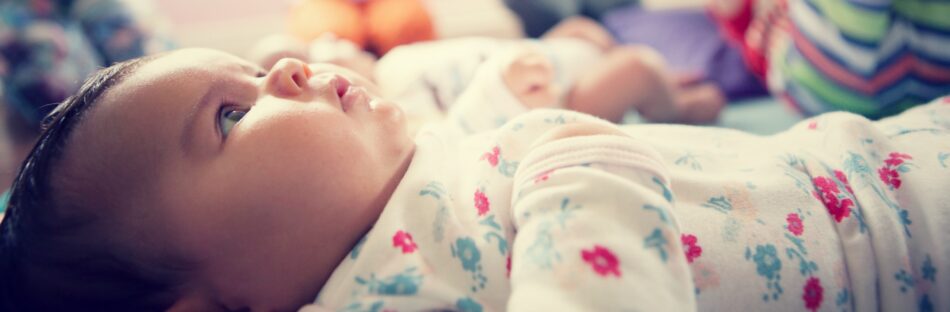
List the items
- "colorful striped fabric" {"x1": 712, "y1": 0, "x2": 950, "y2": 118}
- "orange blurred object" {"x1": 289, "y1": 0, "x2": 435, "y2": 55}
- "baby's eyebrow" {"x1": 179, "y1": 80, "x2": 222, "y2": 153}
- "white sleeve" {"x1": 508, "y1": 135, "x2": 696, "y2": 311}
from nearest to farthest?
"white sleeve" {"x1": 508, "y1": 135, "x2": 696, "y2": 311}, "baby's eyebrow" {"x1": 179, "y1": 80, "x2": 222, "y2": 153}, "colorful striped fabric" {"x1": 712, "y1": 0, "x2": 950, "y2": 118}, "orange blurred object" {"x1": 289, "y1": 0, "x2": 435, "y2": 55}

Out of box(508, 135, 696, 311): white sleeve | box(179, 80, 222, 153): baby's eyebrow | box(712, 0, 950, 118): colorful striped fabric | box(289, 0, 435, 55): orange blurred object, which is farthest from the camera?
box(289, 0, 435, 55): orange blurred object

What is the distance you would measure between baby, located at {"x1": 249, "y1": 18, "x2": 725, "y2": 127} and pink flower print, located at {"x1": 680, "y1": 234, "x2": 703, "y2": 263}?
0.36m

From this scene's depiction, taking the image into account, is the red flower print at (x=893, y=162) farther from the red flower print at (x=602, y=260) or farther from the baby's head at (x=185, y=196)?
the baby's head at (x=185, y=196)

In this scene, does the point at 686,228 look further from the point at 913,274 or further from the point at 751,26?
the point at 751,26

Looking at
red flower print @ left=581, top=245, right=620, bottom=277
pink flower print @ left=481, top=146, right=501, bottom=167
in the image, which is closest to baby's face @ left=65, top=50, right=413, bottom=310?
pink flower print @ left=481, top=146, right=501, bottom=167

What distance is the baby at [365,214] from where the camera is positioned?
488mm

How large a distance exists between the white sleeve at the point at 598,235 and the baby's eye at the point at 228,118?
271 mm

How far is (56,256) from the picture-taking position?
0.49 meters

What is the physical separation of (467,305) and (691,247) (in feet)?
0.68

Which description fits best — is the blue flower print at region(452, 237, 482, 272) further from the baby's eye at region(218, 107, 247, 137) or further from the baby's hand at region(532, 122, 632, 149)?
the baby's eye at region(218, 107, 247, 137)

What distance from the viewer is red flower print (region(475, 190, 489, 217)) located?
0.55 meters

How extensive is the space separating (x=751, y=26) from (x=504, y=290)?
1.03 metres

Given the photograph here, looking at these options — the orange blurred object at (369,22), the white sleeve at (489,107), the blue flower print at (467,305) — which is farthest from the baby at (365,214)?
the orange blurred object at (369,22)

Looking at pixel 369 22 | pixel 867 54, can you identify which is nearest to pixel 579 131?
pixel 867 54
